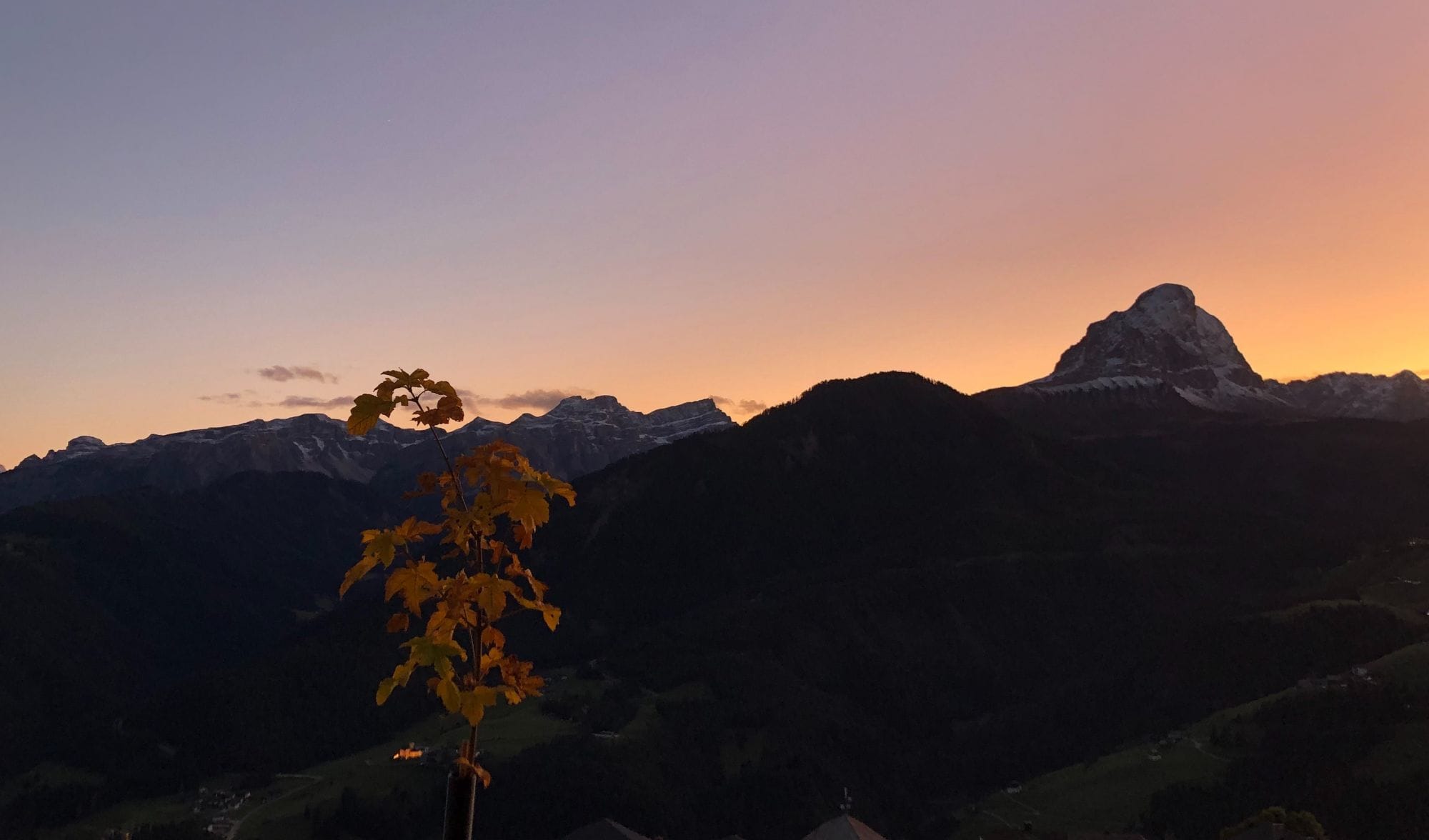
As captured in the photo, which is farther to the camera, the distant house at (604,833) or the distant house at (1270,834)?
the distant house at (604,833)

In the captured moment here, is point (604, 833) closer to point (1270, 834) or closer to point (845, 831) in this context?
point (845, 831)

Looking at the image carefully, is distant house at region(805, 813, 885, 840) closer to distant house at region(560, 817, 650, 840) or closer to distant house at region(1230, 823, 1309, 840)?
distant house at region(560, 817, 650, 840)

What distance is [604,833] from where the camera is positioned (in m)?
140

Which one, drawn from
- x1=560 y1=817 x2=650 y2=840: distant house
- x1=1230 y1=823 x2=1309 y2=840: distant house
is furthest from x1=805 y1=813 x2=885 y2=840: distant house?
x1=1230 y1=823 x2=1309 y2=840: distant house

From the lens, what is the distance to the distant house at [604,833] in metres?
139

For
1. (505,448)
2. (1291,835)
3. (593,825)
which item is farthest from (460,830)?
(593,825)

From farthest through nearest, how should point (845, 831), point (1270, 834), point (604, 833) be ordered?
1. point (604, 833)
2. point (845, 831)
3. point (1270, 834)

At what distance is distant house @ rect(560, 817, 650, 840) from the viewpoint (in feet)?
457

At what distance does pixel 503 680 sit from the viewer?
9.04m

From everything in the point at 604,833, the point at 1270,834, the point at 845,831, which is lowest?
the point at 604,833

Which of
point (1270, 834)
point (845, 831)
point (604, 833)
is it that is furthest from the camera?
point (604, 833)

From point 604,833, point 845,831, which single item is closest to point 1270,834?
point 845,831

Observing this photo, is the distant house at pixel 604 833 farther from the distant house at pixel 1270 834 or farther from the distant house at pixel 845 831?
the distant house at pixel 1270 834

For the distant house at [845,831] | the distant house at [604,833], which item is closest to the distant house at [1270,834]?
the distant house at [845,831]
